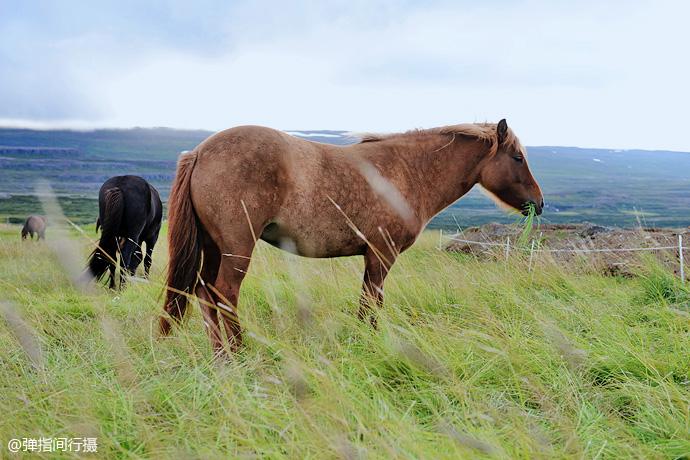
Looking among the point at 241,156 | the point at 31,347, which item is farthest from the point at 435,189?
the point at 31,347

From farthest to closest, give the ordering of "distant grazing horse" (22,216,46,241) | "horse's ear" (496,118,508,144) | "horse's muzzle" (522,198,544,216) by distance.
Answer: "distant grazing horse" (22,216,46,241) → "horse's muzzle" (522,198,544,216) → "horse's ear" (496,118,508,144)

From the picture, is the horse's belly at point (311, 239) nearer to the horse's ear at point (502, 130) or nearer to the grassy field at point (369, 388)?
the grassy field at point (369, 388)

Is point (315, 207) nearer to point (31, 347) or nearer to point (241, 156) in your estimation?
point (241, 156)

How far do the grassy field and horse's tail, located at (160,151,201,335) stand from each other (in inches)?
16.4

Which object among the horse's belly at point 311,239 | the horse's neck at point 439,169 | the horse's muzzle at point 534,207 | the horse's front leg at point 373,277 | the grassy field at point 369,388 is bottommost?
the grassy field at point 369,388

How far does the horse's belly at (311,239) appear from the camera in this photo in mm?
4242

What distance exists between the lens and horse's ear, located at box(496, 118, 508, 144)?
203 inches

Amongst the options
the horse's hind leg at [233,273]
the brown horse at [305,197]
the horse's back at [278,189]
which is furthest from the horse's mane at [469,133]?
the horse's hind leg at [233,273]

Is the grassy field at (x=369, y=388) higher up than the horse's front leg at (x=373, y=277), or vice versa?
the horse's front leg at (x=373, y=277)

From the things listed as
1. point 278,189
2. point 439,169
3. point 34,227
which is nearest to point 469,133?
point 439,169

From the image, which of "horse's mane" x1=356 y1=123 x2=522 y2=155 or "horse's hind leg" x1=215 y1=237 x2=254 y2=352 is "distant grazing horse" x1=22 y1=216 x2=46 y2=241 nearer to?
"horse's mane" x1=356 y1=123 x2=522 y2=155

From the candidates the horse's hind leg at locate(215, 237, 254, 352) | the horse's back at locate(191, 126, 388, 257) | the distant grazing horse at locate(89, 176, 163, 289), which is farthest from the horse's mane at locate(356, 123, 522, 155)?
the distant grazing horse at locate(89, 176, 163, 289)

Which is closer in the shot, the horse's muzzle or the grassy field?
the grassy field

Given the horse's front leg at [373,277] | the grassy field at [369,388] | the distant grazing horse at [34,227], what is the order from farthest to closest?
the distant grazing horse at [34,227], the horse's front leg at [373,277], the grassy field at [369,388]
